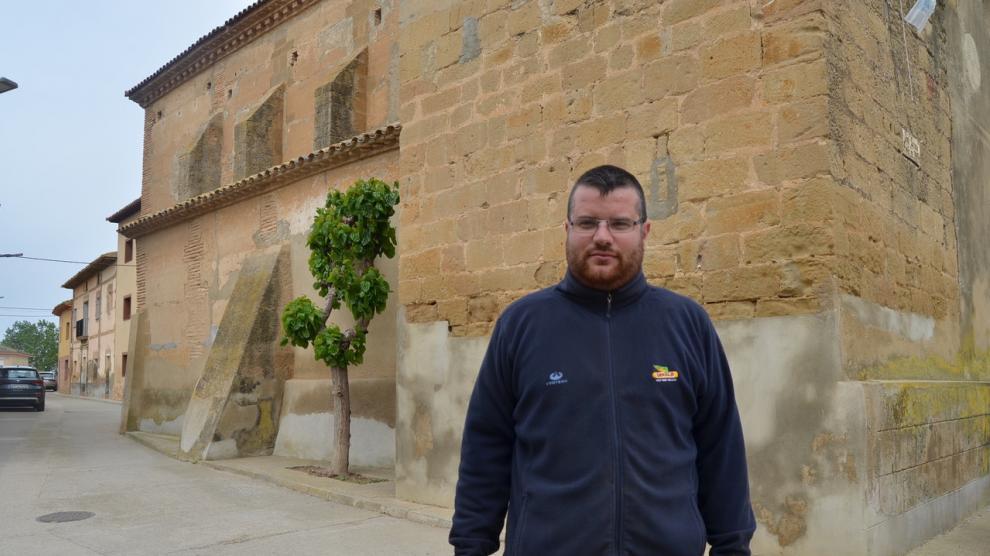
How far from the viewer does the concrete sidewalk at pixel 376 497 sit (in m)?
5.21

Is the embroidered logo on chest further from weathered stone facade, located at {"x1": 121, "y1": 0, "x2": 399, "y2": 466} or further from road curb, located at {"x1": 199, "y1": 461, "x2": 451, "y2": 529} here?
weathered stone facade, located at {"x1": 121, "y1": 0, "x2": 399, "y2": 466}

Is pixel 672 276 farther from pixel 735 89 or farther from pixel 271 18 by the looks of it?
pixel 271 18

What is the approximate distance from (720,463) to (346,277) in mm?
6667

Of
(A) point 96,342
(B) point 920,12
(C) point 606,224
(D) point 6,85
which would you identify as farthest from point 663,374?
(A) point 96,342

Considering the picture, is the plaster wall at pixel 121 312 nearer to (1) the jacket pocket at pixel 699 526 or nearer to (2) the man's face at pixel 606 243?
(2) the man's face at pixel 606 243

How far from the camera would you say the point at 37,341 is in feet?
303

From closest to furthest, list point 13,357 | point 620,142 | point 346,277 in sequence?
1. point 620,142
2. point 346,277
3. point 13,357

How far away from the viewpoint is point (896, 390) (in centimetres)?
498

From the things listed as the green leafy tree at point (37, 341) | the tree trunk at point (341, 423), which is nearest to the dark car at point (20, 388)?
the tree trunk at point (341, 423)

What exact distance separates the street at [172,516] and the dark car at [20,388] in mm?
13615

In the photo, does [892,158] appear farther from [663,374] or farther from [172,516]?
[172,516]

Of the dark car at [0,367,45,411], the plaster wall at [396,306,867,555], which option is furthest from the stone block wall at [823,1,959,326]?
the dark car at [0,367,45,411]

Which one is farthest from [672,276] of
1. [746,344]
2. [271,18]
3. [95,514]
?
[271,18]

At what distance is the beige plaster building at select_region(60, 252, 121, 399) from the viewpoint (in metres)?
33.2
